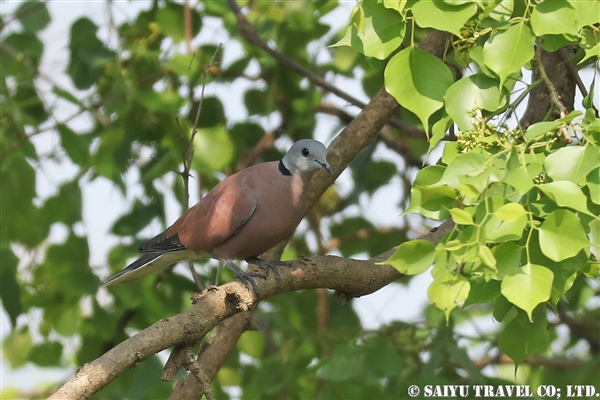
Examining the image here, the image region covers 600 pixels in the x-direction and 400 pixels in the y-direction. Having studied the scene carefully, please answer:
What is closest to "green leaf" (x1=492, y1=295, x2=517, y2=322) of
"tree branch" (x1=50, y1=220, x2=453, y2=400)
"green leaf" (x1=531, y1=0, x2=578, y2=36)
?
"green leaf" (x1=531, y1=0, x2=578, y2=36)

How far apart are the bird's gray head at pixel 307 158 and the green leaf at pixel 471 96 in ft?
4.90

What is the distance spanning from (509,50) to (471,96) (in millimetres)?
174

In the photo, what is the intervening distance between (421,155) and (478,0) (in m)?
3.14

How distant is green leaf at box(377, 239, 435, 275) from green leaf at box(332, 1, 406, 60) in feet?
2.19

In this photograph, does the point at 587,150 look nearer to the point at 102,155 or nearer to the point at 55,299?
the point at 102,155

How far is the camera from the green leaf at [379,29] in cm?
213

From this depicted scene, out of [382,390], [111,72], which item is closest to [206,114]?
[111,72]

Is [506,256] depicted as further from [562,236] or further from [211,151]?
[211,151]

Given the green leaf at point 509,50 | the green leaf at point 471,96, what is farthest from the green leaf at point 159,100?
the green leaf at point 509,50

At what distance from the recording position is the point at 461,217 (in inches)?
63.5

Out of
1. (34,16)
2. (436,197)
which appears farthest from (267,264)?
(34,16)

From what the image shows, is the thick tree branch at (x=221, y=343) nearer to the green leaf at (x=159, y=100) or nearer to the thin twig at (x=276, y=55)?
the green leaf at (x=159, y=100)

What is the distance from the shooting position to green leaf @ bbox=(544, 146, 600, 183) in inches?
68.3

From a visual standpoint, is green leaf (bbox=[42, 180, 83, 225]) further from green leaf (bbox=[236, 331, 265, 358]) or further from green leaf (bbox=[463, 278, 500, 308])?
green leaf (bbox=[463, 278, 500, 308])
